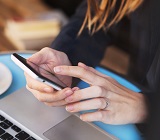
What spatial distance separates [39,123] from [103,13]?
0.41 meters


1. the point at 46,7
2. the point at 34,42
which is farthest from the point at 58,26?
the point at 46,7

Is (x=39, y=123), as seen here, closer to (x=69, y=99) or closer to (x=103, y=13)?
(x=69, y=99)

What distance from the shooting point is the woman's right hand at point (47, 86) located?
2.10 ft

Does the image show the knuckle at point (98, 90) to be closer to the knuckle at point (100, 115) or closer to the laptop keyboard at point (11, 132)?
the knuckle at point (100, 115)

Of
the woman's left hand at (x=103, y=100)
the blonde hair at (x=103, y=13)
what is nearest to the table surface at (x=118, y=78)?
the woman's left hand at (x=103, y=100)

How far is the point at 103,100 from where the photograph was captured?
633 mm

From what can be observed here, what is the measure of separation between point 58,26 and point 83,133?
142 centimetres

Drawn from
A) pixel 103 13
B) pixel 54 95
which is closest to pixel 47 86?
pixel 54 95

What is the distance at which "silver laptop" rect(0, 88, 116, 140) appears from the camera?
0.65 m

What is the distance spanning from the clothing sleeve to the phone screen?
0.48 feet

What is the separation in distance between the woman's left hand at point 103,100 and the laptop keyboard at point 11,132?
0.31ft

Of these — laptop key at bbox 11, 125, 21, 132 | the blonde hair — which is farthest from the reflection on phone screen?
the blonde hair

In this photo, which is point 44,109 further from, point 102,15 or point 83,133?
point 102,15

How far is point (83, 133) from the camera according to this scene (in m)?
0.66
